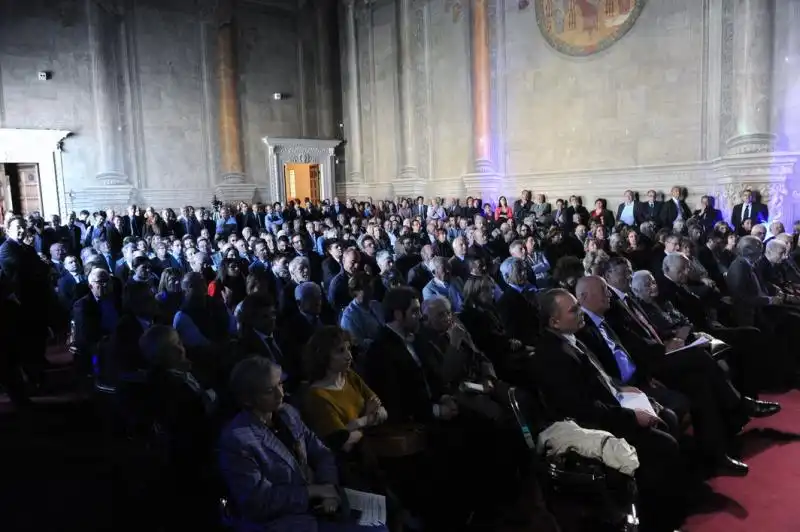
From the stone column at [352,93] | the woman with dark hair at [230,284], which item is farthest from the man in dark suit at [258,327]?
the stone column at [352,93]

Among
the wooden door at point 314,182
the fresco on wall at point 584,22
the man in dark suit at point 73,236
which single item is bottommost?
the man in dark suit at point 73,236

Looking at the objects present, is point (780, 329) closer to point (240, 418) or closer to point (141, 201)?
point (240, 418)

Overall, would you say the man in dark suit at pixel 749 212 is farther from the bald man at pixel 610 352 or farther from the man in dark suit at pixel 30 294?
the man in dark suit at pixel 30 294

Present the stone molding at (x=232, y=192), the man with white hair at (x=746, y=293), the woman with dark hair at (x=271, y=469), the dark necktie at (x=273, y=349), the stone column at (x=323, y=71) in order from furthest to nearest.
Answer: the stone column at (x=323, y=71), the stone molding at (x=232, y=192), the man with white hair at (x=746, y=293), the dark necktie at (x=273, y=349), the woman with dark hair at (x=271, y=469)

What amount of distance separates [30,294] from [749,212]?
10251 millimetres

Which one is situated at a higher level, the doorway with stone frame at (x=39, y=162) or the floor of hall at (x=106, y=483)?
the doorway with stone frame at (x=39, y=162)

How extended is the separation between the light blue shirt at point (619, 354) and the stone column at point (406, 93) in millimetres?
13875

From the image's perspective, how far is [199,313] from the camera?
4766 mm

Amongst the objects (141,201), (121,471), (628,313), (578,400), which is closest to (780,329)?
(628,313)

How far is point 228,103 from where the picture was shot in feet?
58.4

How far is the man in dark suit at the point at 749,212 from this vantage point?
32.3 ft

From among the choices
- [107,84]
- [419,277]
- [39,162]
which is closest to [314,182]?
[107,84]

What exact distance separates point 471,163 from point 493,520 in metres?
13.1

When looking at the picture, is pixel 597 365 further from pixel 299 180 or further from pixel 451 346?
pixel 299 180
